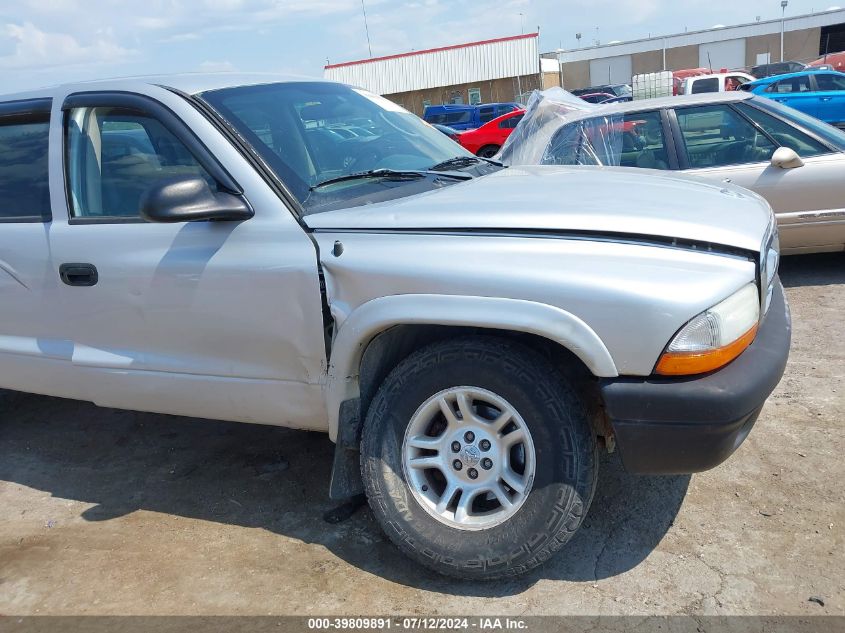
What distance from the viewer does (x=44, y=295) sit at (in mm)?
3463

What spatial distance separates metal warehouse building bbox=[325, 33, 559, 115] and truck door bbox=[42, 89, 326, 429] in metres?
39.8

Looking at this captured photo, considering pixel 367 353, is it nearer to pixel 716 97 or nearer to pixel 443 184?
pixel 443 184

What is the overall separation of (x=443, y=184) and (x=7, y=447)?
3136mm

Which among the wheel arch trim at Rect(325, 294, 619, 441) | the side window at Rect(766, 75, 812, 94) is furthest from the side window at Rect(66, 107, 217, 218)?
the side window at Rect(766, 75, 812, 94)

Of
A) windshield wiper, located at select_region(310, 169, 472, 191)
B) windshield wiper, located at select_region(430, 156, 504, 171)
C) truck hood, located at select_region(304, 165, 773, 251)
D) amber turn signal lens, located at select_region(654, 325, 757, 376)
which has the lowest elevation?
amber turn signal lens, located at select_region(654, 325, 757, 376)

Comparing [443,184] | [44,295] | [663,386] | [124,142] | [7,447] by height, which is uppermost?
[124,142]

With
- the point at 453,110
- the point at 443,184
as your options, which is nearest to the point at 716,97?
the point at 443,184

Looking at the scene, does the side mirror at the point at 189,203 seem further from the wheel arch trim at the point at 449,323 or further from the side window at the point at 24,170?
the side window at the point at 24,170

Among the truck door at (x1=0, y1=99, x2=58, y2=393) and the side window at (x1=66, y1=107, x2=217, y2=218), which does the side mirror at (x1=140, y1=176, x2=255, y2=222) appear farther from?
the truck door at (x1=0, y1=99, x2=58, y2=393)

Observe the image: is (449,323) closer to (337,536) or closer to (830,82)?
(337,536)

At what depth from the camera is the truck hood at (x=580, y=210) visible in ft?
8.59

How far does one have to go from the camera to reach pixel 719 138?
20.7ft

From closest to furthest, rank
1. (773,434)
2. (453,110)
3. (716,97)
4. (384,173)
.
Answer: (384,173) → (773,434) → (716,97) → (453,110)

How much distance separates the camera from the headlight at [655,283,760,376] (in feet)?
7.91
